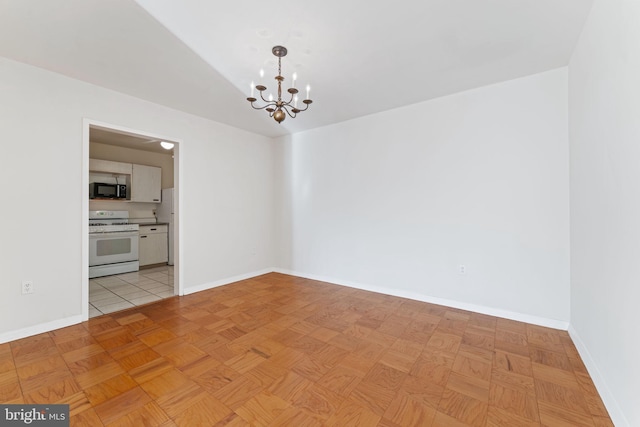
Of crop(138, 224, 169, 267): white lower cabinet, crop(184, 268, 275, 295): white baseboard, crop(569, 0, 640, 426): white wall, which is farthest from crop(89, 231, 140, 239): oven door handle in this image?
crop(569, 0, 640, 426): white wall

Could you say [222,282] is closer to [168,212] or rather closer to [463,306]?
[168,212]

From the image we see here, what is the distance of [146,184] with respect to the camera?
18.0 feet

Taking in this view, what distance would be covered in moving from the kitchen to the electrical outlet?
1.02 metres

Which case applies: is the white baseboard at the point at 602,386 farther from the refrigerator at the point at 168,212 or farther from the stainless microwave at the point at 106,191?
the stainless microwave at the point at 106,191

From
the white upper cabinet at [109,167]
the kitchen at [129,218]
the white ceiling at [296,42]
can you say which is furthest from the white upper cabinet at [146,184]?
the white ceiling at [296,42]

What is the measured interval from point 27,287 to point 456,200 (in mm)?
4524

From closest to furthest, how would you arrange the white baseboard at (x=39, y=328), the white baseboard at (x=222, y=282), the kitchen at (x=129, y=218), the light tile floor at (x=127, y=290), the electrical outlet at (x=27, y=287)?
the white baseboard at (x=39, y=328), the electrical outlet at (x=27, y=287), the light tile floor at (x=127, y=290), the white baseboard at (x=222, y=282), the kitchen at (x=129, y=218)

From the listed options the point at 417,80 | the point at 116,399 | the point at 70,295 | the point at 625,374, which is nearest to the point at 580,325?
the point at 625,374

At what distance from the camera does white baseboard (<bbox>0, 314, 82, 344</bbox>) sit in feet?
7.59

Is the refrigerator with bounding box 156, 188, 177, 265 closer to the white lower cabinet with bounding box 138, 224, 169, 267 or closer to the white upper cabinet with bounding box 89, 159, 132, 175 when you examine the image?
the white lower cabinet with bounding box 138, 224, 169, 267

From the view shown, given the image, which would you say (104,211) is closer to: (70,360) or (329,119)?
(70,360)

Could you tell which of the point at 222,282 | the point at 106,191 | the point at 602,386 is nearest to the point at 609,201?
the point at 602,386

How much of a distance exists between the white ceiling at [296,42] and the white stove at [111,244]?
276cm

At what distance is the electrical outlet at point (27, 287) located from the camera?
7.94ft
